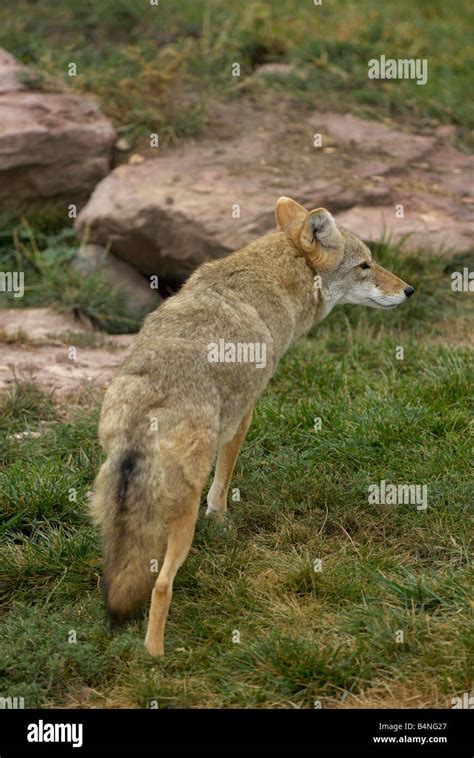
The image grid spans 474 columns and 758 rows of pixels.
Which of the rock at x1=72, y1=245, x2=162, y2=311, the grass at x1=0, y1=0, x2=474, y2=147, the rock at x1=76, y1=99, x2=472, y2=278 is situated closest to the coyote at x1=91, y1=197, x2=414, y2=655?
the rock at x1=76, y1=99, x2=472, y2=278

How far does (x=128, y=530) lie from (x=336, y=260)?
2.44 meters

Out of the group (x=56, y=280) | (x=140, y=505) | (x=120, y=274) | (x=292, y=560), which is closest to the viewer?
(x=140, y=505)

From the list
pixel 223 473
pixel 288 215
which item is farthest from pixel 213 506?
pixel 288 215

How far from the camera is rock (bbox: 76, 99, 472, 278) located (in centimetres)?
973

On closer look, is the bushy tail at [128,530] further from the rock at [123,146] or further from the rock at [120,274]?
the rock at [123,146]

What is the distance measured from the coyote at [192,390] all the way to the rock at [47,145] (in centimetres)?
459

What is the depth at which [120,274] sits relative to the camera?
33.9 ft

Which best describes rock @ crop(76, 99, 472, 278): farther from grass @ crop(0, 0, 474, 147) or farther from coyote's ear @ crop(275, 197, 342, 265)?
coyote's ear @ crop(275, 197, 342, 265)

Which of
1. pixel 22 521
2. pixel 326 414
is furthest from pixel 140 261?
pixel 22 521

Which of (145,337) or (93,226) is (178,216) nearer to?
(93,226)

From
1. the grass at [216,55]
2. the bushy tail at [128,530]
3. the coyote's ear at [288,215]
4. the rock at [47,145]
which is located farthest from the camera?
the grass at [216,55]

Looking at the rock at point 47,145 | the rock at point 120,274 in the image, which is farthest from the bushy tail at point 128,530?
the rock at point 47,145

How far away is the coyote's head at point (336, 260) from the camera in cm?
634

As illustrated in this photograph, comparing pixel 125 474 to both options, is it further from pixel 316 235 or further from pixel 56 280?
pixel 56 280
